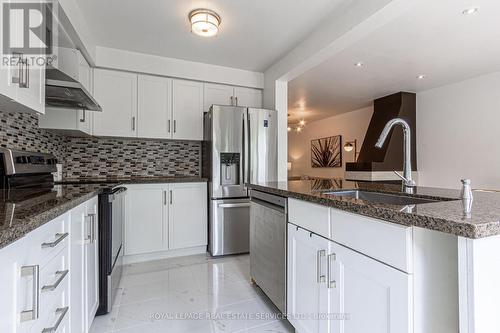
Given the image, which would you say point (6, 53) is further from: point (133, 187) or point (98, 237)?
point (133, 187)

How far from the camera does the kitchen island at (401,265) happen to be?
69cm

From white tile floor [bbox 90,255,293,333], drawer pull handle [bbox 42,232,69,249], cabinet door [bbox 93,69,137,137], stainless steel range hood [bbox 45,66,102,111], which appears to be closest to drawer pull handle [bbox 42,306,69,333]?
drawer pull handle [bbox 42,232,69,249]

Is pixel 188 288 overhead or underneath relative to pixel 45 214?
underneath

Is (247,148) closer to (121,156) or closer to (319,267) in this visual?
(121,156)

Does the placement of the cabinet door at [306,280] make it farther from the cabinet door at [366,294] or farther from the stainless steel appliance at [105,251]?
the stainless steel appliance at [105,251]

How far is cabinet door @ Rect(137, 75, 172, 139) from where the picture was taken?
312 cm

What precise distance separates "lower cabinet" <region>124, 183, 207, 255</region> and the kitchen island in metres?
1.95

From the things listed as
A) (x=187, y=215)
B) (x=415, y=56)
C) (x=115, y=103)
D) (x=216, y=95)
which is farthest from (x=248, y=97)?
(x=415, y=56)

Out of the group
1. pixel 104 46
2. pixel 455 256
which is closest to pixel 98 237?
pixel 455 256

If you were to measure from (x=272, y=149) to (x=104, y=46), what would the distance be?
2.30m

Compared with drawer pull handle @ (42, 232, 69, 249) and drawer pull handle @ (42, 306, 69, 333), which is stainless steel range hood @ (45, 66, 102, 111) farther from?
drawer pull handle @ (42, 306, 69, 333)

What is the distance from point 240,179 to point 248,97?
1.27 metres

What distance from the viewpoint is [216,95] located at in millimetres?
3453

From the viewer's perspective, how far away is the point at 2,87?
1104mm
